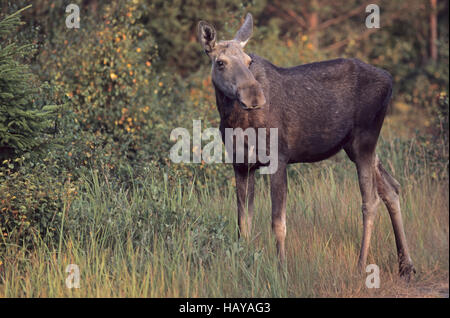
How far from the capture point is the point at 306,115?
780 cm

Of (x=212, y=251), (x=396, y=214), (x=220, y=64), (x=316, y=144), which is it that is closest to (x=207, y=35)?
(x=220, y=64)

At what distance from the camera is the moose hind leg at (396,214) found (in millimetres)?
7801

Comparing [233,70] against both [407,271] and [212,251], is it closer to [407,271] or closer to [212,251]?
[212,251]

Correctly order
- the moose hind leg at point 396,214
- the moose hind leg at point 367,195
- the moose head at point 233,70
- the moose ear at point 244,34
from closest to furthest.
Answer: the moose head at point 233,70 → the moose ear at point 244,34 → the moose hind leg at point 396,214 → the moose hind leg at point 367,195

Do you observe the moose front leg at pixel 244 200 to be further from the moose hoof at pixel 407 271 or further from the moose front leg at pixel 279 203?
the moose hoof at pixel 407 271

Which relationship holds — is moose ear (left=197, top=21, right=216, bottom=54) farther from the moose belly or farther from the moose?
the moose belly

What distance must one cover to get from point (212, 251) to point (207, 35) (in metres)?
2.41

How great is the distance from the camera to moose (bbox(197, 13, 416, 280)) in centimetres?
736

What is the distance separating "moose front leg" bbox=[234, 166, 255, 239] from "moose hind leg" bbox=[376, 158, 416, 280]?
1707 mm

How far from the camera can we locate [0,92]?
22.2 ft

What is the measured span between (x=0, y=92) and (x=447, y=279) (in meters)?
5.43

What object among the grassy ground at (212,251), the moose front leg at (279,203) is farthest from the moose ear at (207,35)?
the grassy ground at (212,251)

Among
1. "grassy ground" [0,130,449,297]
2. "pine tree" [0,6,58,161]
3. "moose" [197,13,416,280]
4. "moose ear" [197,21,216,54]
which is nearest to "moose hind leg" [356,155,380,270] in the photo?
"moose" [197,13,416,280]
